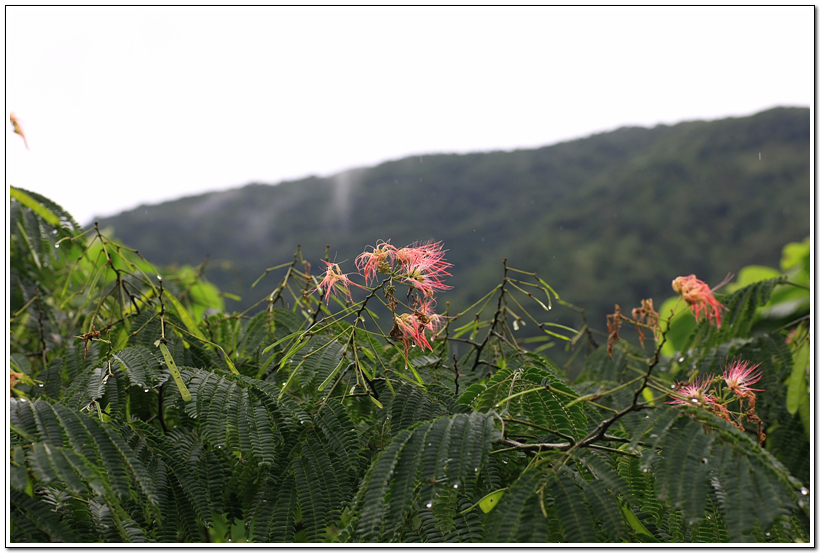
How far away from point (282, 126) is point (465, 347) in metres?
0.96

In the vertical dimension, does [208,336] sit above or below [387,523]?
above

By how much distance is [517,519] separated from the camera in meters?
0.91

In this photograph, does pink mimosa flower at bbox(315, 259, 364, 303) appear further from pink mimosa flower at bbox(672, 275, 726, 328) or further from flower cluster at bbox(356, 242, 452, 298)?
pink mimosa flower at bbox(672, 275, 726, 328)

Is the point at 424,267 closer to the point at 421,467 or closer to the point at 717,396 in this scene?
the point at 421,467

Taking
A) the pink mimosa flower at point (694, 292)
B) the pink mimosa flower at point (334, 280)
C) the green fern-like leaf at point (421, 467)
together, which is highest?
the pink mimosa flower at point (334, 280)

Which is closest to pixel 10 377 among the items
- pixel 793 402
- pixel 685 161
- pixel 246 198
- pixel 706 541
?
pixel 706 541

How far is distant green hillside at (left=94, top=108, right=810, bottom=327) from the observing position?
2.58 m

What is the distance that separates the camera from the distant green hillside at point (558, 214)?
258 centimetres

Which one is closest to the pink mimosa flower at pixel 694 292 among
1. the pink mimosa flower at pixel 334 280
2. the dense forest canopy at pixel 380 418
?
the dense forest canopy at pixel 380 418

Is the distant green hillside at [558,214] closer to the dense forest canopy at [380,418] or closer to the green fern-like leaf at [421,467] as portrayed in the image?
the dense forest canopy at [380,418]

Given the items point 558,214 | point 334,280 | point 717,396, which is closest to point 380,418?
point 334,280

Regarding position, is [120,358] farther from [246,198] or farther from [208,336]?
[246,198]

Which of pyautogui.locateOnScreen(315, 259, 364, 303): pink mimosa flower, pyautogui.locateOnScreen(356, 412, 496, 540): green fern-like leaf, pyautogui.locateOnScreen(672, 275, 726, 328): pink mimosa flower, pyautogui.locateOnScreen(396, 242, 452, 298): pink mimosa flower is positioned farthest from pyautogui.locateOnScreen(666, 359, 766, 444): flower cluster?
pyautogui.locateOnScreen(315, 259, 364, 303): pink mimosa flower

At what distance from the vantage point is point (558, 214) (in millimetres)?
9469
